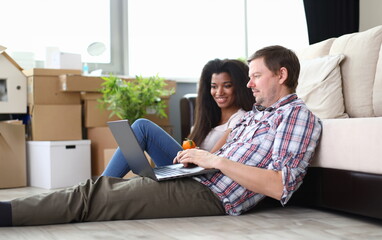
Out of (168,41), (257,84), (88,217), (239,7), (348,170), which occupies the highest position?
(239,7)

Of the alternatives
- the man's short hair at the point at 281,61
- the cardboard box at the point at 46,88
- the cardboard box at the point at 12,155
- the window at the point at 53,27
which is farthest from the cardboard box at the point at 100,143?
the man's short hair at the point at 281,61

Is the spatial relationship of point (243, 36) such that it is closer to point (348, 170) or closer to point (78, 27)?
point (78, 27)

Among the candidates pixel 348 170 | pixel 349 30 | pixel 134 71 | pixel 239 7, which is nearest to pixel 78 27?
pixel 134 71

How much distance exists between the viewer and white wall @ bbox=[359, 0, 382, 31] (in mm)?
4898

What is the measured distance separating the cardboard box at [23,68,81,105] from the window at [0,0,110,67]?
1.15 feet

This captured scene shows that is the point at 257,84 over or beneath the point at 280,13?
beneath

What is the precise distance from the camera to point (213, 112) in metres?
2.82

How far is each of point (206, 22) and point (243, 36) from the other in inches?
16.7

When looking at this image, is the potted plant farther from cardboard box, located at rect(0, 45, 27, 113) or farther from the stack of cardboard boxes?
cardboard box, located at rect(0, 45, 27, 113)

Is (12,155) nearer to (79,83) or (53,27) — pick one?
(79,83)

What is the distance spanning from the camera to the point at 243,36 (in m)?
5.32

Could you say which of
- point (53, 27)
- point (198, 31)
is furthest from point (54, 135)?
point (198, 31)

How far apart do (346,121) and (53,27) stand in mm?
3068

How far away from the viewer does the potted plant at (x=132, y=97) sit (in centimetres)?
386
